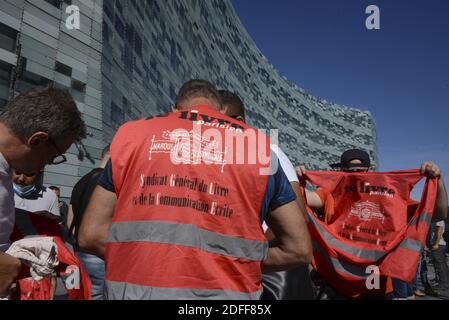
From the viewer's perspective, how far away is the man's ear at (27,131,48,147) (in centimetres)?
159

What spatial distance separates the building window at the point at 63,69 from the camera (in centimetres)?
1765

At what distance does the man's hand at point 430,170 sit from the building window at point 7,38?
1704cm

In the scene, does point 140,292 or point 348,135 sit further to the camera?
point 348,135

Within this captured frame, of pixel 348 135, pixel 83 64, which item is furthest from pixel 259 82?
pixel 83 64

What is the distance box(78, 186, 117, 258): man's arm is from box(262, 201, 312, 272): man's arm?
0.81 m

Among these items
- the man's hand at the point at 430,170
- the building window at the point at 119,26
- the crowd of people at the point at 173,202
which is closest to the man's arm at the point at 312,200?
the man's hand at the point at 430,170

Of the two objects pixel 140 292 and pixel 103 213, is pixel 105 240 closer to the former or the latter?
pixel 103 213

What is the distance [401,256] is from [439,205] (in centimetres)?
65

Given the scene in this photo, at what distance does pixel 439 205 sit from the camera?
3.17 m

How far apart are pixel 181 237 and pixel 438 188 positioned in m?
2.72

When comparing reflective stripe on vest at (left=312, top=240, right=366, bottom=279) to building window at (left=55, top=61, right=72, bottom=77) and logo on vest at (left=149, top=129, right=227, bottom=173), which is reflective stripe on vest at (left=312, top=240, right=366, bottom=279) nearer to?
logo on vest at (left=149, top=129, right=227, bottom=173)

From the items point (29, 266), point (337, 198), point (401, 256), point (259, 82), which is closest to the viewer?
point (29, 266)

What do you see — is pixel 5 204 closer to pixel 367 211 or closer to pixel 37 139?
pixel 37 139

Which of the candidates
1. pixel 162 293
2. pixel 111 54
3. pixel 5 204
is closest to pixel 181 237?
pixel 162 293
